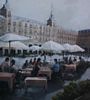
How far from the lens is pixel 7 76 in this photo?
10.9 metres

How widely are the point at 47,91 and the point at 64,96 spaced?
7.40 m

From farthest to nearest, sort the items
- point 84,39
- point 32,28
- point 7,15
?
1. point 84,39
2. point 32,28
3. point 7,15

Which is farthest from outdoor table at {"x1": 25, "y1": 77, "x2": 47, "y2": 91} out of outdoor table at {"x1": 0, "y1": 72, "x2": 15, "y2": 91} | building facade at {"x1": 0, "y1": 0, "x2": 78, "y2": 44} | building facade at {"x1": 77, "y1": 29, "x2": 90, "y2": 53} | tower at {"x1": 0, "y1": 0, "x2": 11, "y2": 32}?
building facade at {"x1": 77, "y1": 29, "x2": 90, "y2": 53}

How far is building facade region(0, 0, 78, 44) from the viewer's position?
288 ft

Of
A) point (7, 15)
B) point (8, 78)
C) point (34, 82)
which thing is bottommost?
point (34, 82)

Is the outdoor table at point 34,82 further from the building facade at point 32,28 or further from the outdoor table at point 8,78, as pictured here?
the building facade at point 32,28

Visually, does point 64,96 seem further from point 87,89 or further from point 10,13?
point 10,13

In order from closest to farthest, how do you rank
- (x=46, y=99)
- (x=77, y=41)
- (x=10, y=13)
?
(x=46, y=99) < (x=10, y=13) < (x=77, y=41)

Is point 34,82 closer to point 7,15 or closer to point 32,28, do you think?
point 7,15

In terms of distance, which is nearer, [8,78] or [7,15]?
[8,78]

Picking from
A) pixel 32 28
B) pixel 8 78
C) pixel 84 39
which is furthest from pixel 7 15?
pixel 8 78

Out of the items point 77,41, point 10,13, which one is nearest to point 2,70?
point 10,13

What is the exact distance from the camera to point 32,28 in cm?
9775

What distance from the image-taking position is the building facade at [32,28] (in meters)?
87.8
